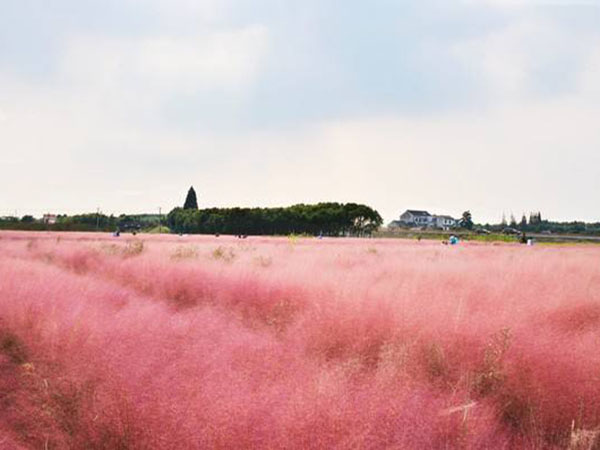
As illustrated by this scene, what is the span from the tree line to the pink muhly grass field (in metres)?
61.8

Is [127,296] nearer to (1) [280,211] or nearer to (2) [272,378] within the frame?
(2) [272,378]

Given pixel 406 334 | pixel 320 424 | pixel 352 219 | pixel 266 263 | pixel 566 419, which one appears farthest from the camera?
pixel 352 219

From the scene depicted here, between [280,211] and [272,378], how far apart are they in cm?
7164

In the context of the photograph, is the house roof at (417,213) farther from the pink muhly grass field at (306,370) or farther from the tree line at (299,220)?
the pink muhly grass field at (306,370)

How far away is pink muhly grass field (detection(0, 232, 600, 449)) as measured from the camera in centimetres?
240

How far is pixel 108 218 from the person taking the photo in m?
89.8

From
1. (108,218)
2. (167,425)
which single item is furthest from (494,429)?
(108,218)

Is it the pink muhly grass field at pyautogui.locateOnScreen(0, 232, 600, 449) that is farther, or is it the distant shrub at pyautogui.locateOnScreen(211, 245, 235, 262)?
the distant shrub at pyautogui.locateOnScreen(211, 245, 235, 262)

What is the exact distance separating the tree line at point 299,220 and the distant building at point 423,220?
81.3 m

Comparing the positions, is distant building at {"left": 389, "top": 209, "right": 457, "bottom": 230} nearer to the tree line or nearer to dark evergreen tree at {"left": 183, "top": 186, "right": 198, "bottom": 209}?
dark evergreen tree at {"left": 183, "top": 186, "right": 198, "bottom": 209}

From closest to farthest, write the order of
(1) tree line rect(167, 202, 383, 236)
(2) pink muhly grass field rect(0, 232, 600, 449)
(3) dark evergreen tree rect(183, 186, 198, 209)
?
(2) pink muhly grass field rect(0, 232, 600, 449)
(1) tree line rect(167, 202, 383, 236)
(3) dark evergreen tree rect(183, 186, 198, 209)

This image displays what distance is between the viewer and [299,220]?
71.3 m

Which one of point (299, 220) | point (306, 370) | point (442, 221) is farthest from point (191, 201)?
point (306, 370)

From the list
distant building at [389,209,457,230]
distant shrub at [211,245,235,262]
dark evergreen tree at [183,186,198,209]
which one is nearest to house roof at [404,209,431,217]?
distant building at [389,209,457,230]
